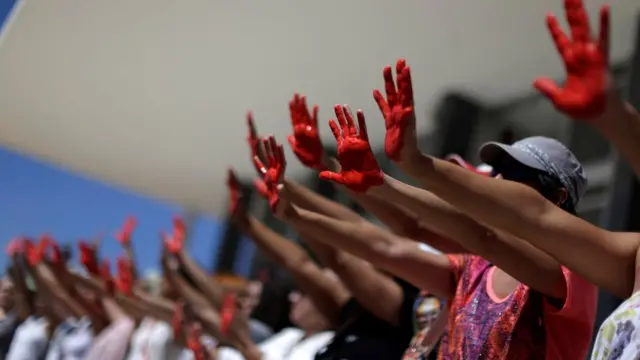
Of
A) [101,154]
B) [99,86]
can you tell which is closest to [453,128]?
[99,86]

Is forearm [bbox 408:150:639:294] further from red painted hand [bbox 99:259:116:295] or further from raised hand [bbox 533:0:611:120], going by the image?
red painted hand [bbox 99:259:116:295]

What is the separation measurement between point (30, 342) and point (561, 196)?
2.34 meters

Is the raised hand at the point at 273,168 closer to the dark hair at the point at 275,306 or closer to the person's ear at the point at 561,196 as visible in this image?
the person's ear at the point at 561,196

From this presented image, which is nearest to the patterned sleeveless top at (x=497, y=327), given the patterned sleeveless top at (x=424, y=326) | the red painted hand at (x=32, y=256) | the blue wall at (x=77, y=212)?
the patterned sleeveless top at (x=424, y=326)

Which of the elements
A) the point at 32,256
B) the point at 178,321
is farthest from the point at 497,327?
the point at 32,256

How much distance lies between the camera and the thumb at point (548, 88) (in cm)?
57

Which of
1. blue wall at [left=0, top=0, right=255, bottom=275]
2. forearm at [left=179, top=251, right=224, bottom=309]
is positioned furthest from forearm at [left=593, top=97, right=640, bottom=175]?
blue wall at [left=0, top=0, right=255, bottom=275]

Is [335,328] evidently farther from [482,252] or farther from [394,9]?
[394,9]

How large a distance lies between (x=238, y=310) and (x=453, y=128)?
1.35 meters

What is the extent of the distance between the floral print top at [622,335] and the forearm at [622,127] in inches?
6.5

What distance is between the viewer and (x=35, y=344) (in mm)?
2646

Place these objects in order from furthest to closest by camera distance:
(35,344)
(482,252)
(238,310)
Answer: (35,344) < (238,310) < (482,252)

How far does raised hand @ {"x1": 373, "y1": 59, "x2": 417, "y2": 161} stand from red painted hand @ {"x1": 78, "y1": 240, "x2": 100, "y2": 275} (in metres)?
1.84

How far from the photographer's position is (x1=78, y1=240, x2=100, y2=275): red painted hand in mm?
2367
